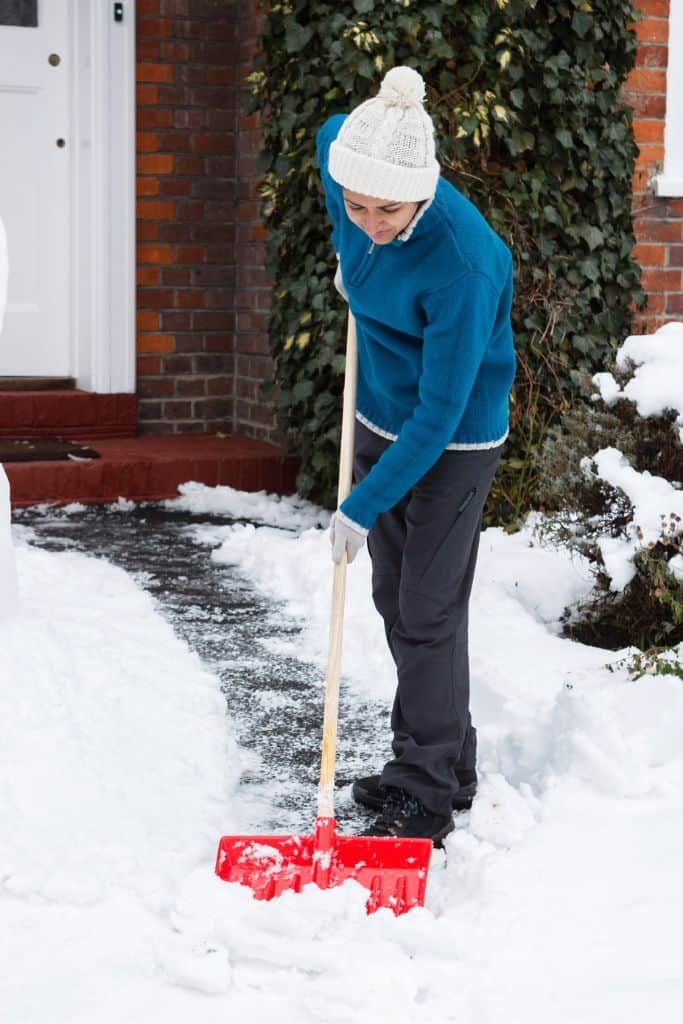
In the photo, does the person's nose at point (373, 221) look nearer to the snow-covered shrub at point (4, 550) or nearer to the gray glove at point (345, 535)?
the gray glove at point (345, 535)

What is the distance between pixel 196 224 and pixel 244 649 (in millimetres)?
3653

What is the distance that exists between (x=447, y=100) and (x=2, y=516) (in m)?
3.19

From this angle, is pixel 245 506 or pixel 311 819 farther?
pixel 245 506

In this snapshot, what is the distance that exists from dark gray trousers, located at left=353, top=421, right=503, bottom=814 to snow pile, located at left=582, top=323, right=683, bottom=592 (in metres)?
1.31

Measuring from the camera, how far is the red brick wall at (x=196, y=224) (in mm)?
7816

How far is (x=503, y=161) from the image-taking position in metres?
6.77

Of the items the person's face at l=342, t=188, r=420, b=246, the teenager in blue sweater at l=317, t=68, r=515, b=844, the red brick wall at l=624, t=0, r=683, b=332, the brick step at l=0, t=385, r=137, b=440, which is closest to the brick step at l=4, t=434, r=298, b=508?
the brick step at l=0, t=385, r=137, b=440

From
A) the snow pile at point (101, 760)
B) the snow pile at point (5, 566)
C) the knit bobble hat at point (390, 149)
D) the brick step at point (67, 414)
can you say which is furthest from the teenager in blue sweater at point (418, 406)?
the brick step at point (67, 414)

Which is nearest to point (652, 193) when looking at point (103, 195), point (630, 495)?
point (103, 195)

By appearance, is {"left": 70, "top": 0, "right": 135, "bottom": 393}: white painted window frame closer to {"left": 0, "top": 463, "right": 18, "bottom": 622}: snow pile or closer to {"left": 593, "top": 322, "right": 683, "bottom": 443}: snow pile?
{"left": 593, "top": 322, "right": 683, "bottom": 443}: snow pile

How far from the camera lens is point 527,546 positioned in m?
5.85

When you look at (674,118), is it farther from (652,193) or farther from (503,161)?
(503,161)

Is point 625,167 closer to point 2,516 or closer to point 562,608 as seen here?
point 562,608

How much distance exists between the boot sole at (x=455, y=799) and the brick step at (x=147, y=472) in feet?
12.2
